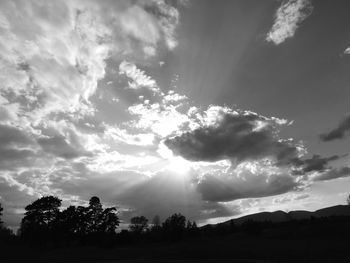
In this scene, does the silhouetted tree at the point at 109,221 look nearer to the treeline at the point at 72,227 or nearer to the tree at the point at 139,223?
the treeline at the point at 72,227

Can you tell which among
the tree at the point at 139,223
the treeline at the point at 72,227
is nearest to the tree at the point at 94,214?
the treeline at the point at 72,227

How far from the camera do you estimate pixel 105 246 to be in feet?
231

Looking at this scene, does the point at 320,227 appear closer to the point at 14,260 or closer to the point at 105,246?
the point at 105,246

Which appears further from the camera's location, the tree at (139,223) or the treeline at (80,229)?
the tree at (139,223)

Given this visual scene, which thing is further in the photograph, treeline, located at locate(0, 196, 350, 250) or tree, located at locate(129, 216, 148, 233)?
tree, located at locate(129, 216, 148, 233)

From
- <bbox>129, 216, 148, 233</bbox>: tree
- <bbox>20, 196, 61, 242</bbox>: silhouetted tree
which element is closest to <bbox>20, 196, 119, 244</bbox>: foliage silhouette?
<bbox>20, 196, 61, 242</bbox>: silhouetted tree

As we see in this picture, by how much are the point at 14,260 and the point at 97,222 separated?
39.9 metres

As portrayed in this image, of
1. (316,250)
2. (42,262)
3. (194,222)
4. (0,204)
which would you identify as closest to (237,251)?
(316,250)

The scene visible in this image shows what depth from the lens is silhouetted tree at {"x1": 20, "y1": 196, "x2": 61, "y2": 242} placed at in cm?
7800

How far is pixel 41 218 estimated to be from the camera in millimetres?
81188

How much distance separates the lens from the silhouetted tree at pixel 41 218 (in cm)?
7800

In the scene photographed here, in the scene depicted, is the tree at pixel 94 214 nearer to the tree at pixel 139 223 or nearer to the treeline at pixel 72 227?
the treeline at pixel 72 227

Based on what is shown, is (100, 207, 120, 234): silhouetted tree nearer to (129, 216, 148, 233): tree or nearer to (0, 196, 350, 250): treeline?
(0, 196, 350, 250): treeline

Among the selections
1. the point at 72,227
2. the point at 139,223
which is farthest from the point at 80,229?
the point at 139,223
